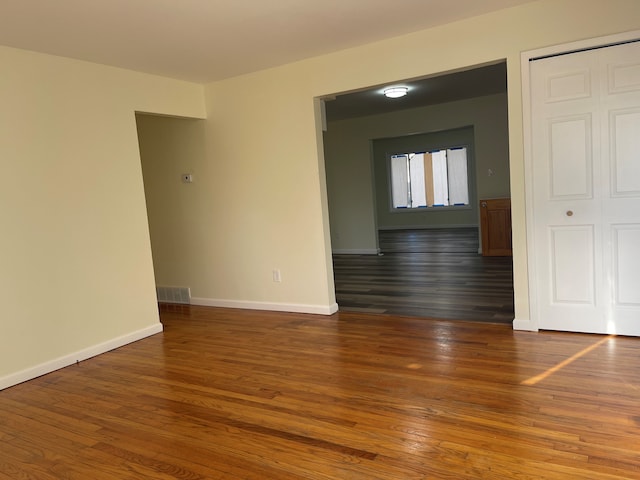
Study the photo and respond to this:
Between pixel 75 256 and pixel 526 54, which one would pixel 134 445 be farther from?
pixel 526 54

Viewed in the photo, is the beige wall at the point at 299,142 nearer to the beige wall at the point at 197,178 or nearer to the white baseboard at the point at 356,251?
the beige wall at the point at 197,178

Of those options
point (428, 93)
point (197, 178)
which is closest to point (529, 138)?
point (197, 178)

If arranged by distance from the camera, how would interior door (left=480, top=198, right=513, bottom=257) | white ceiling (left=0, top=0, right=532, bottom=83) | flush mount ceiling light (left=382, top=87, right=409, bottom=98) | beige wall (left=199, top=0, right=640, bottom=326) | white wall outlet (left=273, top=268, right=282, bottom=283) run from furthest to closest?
1. interior door (left=480, top=198, right=513, bottom=257)
2. flush mount ceiling light (left=382, top=87, right=409, bottom=98)
3. white wall outlet (left=273, top=268, right=282, bottom=283)
4. beige wall (left=199, top=0, right=640, bottom=326)
5. white ceiling (left=0, top=0, right=532, bottom=83)

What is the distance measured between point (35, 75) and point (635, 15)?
414 cm

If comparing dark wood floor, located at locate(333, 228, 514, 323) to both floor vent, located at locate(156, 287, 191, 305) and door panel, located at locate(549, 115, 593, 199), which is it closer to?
door panel, located at locate(549, 115, 593, 199)

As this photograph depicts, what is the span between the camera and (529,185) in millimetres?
3406

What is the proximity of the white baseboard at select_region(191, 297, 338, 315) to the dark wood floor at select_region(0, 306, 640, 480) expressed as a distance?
70cm

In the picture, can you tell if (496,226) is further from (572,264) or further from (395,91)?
(572,264)

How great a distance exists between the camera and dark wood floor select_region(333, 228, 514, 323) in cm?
428

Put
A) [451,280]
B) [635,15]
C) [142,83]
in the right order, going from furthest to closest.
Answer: [451,280] < [142,83] < [635,15]

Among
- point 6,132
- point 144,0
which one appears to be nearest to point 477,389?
point 144,0

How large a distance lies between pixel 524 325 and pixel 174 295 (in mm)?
3761

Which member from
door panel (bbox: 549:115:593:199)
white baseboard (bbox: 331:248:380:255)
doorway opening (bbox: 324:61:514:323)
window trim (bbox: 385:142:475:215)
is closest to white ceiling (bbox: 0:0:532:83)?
door panel (bbox: 549:115:593:199)

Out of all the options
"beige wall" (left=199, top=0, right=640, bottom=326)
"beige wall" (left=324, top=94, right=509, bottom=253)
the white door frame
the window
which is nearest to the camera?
the white door frame
